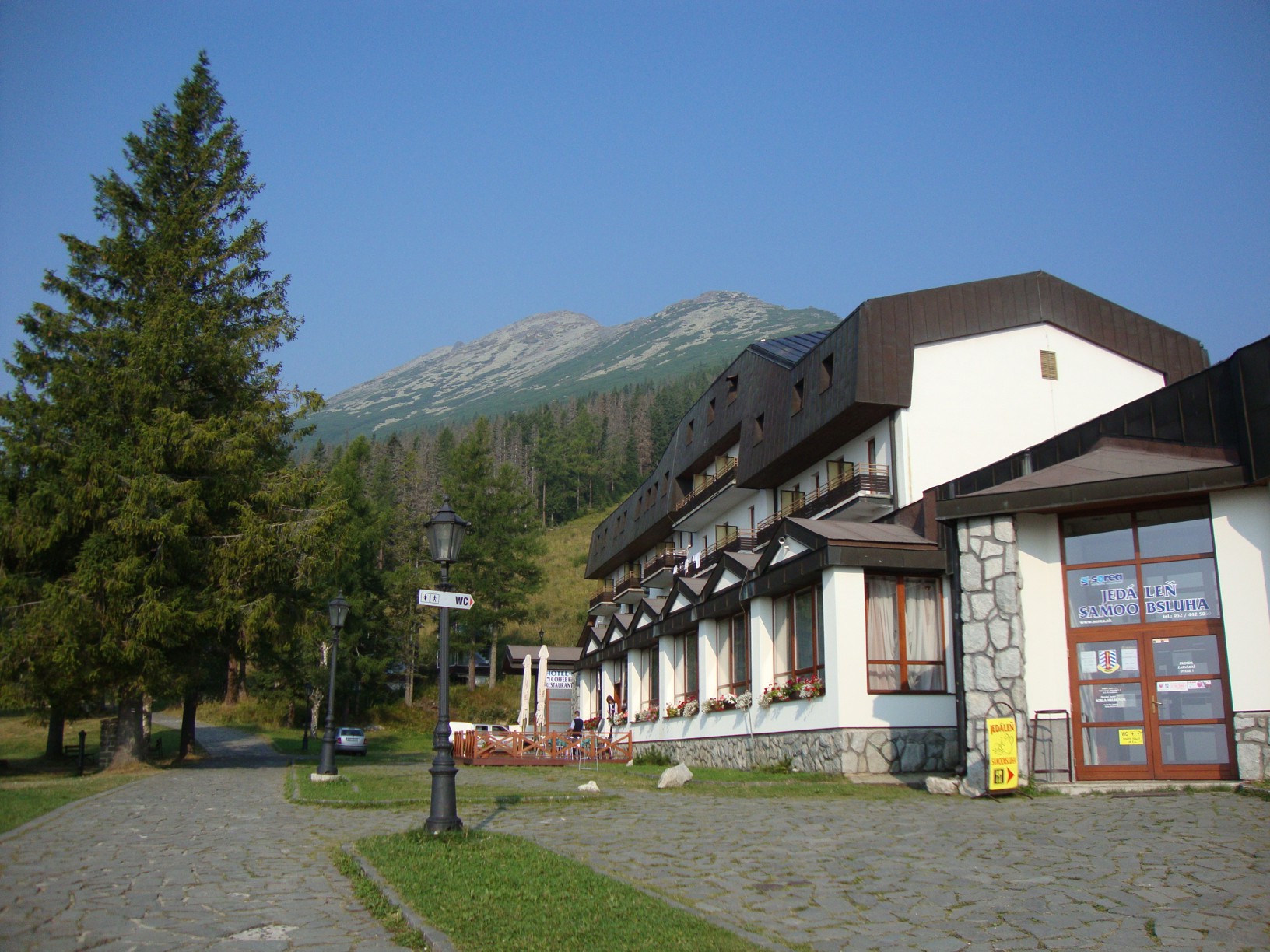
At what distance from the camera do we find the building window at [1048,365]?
2820 centimetres

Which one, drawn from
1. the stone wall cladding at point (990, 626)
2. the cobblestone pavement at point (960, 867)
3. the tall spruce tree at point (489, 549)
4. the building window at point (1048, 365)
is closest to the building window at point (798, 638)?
the stone wall cladding at point (990, 626)

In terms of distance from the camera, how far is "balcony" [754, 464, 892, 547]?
1048 inches

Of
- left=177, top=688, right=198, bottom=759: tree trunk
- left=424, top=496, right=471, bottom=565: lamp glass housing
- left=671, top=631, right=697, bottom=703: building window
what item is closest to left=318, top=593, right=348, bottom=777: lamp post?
left=424, top=496, right=471, bottom=565: lamp glass housing

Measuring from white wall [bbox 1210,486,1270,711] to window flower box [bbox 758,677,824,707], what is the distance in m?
7.81

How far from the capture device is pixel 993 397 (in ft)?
90.6

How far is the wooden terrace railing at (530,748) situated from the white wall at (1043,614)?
14623mm

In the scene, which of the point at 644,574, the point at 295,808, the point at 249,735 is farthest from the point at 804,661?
the point at 249,735

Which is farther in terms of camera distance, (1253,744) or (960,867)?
(1253,744)

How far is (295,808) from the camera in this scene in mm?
14266

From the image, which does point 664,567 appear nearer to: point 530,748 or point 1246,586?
point 530,748

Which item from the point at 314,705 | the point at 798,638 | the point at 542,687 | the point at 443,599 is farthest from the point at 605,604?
the point at 443,599

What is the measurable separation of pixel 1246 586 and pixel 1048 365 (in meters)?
15.8

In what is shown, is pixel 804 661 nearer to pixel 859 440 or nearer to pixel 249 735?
pixel 859 440

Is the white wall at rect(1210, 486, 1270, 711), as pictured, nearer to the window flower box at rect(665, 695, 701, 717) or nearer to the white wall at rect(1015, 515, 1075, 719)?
the white wall at rect(1015, 515, 1075, 719)
